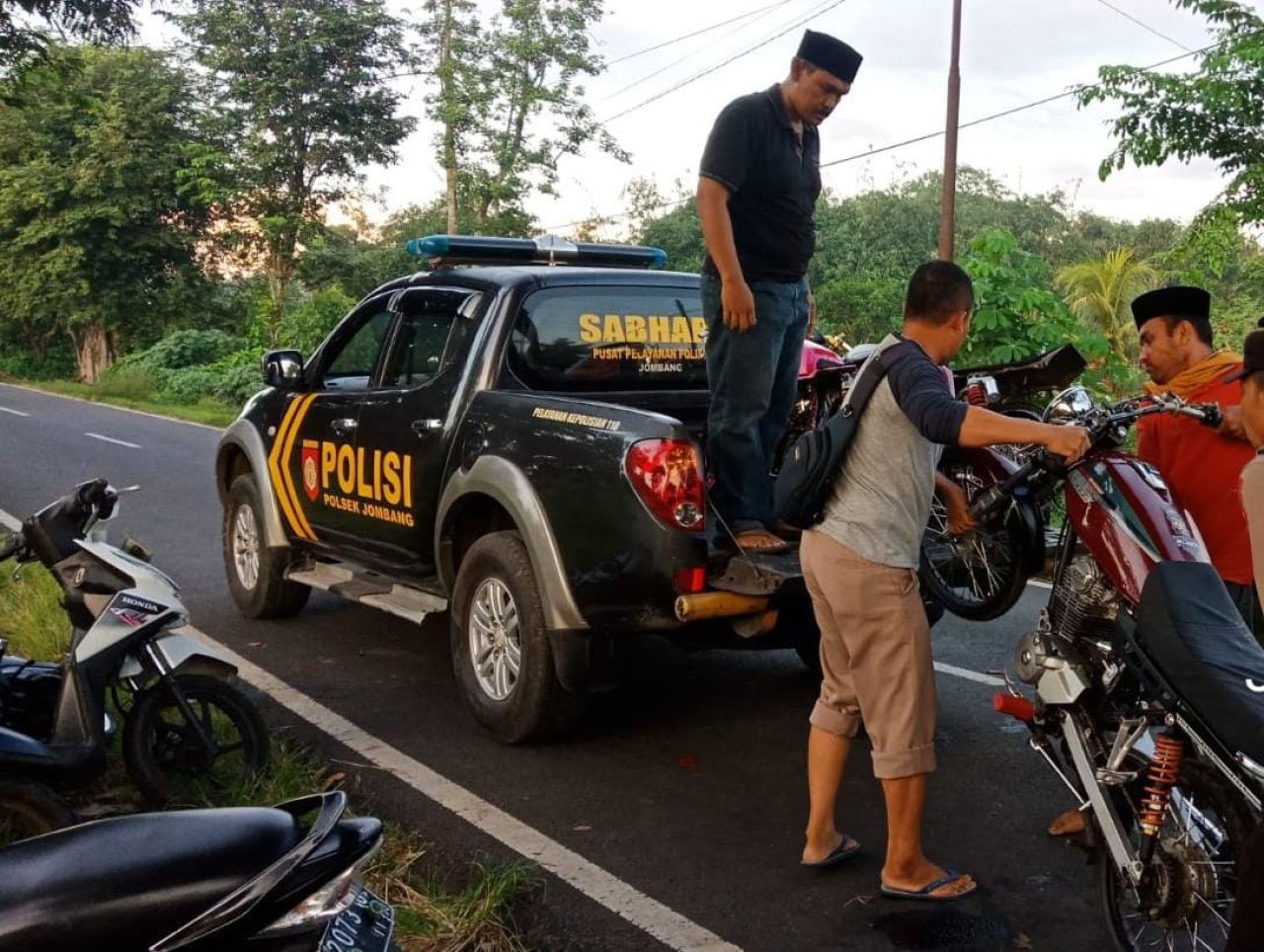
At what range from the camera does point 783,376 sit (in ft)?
17.4

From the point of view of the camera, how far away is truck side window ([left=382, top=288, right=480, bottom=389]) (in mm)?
5859

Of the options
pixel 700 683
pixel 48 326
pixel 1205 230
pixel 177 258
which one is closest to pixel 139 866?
pixel 700 683

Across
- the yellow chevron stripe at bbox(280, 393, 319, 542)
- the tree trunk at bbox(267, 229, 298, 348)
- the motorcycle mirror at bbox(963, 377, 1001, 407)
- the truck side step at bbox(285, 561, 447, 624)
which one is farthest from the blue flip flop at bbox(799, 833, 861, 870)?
the tree trunk at bbox(267, 229, 298, 348)

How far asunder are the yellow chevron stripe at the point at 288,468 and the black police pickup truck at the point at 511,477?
0.05 ft

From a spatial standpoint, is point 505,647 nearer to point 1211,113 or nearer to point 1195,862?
point 1195,862

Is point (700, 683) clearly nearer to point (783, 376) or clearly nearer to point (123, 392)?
point (783, 376)

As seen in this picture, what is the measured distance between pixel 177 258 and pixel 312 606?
32.7 meters

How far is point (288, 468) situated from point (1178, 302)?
438cm

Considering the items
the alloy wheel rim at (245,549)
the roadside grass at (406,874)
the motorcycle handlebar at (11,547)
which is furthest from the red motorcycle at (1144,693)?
the alloy wheel rim at (245,549)

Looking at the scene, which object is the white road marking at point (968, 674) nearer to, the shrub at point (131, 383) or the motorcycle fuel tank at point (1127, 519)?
the motorcycle fuel tank at point (1127, 519)

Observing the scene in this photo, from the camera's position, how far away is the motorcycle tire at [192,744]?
4.49m

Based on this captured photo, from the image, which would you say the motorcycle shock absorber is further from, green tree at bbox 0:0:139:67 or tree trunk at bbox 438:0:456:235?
tree trunk at bbox 438:0:456:235

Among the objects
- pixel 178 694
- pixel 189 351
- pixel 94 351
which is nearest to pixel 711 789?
pixel 178 694

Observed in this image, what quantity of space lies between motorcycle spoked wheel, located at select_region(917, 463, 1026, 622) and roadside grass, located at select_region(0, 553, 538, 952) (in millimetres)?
1978
